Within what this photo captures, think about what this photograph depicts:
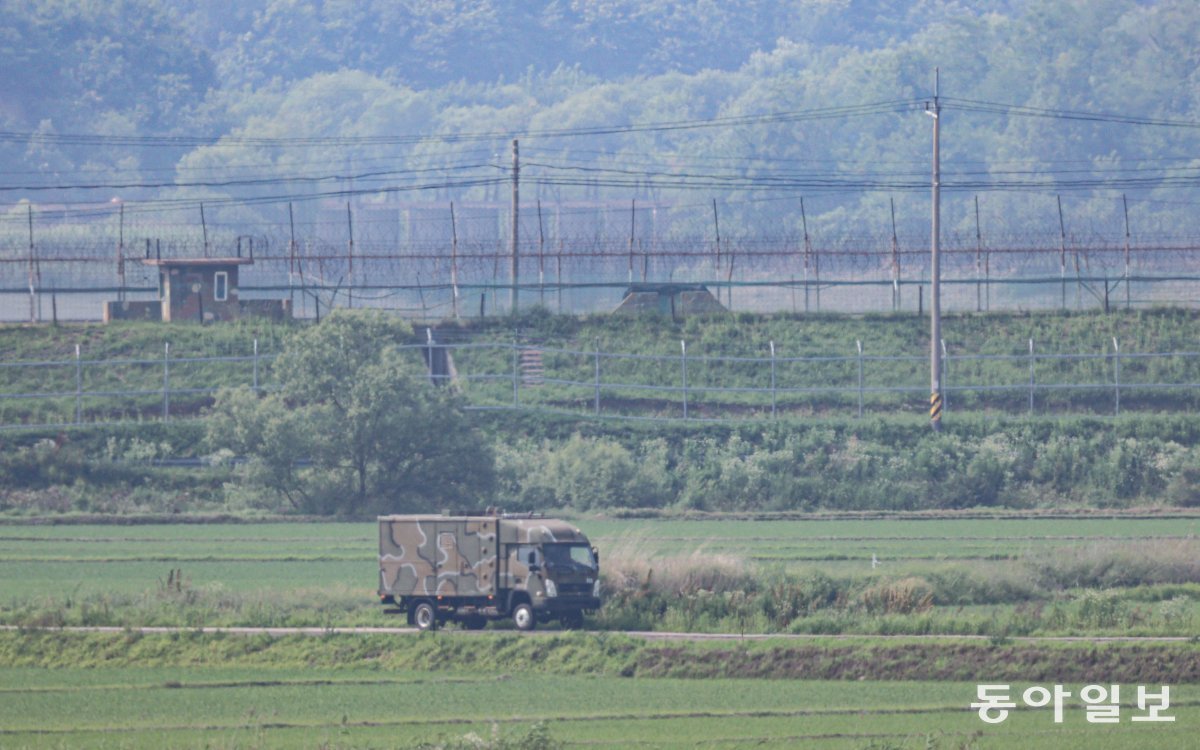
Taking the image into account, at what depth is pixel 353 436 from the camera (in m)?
55.2

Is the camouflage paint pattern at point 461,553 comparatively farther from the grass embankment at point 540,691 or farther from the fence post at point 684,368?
the fence post at point 684,368

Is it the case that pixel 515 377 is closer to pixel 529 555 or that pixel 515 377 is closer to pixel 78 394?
pixel 78 394

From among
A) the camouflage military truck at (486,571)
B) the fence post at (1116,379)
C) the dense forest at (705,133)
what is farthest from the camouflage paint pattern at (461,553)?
the dense forest at (705,133)

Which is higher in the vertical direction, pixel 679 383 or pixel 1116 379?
pixel 679 383

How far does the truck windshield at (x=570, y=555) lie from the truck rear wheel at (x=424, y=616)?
2.41 m

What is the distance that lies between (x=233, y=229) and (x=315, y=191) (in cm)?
1254

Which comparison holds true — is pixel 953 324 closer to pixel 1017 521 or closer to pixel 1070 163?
pixel 1017 521

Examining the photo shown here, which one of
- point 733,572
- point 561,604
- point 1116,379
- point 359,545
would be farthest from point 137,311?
point 561,604

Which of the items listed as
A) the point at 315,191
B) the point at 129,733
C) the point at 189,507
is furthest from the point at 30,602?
the point at 315,191

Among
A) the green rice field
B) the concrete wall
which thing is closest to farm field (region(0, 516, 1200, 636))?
the green rice field

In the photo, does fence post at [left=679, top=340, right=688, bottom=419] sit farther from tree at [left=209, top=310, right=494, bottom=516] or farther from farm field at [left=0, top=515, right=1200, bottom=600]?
farm field at [left=0, top=515, right=1200, bottom=600]

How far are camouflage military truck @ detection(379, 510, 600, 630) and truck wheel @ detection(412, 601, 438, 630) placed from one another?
0.06 feet

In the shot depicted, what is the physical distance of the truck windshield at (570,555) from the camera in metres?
33.3

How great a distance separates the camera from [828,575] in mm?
36125
